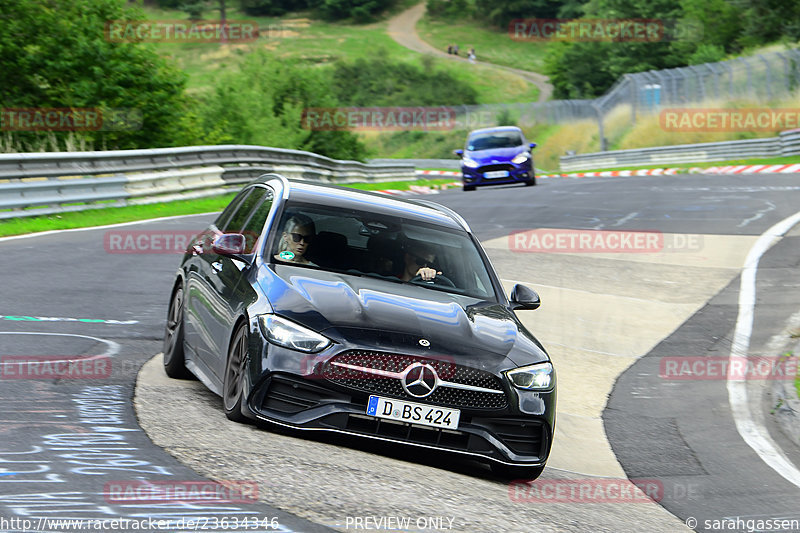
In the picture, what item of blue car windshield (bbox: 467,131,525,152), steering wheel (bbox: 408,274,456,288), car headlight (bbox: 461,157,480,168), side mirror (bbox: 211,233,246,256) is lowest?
car headlight (bbox: 461,157,480,168)

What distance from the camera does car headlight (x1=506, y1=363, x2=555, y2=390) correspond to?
21.0 ft

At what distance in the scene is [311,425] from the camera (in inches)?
240

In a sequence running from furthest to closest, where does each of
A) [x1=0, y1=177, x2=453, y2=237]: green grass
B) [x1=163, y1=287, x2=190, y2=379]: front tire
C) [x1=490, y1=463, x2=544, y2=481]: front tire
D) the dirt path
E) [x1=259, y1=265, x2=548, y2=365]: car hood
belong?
the dirt path, [x1=0, y1=177, x2=453, y2=237]: green grass, [x1=163, y1=287, x2=190, y2=379]: front tire, [x1=490, y1=463, x2=544, y2=481]: front tire, [x1=259, y1=265, x2=548, y2=365]: car hood

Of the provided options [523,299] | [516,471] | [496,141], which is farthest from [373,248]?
[496,141]

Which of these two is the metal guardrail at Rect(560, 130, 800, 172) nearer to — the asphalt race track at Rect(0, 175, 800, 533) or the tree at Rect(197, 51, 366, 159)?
the tree at Rect(197, 51, 366, 159)

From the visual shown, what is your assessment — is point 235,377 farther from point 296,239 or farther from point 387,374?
point 296,239

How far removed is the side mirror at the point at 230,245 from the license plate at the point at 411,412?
169 centimetres

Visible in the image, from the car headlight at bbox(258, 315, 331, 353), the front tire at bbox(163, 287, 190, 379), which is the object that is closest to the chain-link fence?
the front tire at bbox(163, 287, 190, 379)

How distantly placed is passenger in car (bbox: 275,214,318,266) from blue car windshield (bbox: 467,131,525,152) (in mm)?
23935

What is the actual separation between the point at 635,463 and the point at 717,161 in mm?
38017

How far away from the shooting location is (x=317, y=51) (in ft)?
413

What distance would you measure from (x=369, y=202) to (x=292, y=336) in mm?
1958

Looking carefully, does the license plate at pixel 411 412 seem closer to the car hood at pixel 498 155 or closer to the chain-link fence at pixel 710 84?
the car hood at pixel 498 155

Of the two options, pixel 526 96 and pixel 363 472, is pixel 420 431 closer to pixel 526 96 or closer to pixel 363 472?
pixel 363 472
